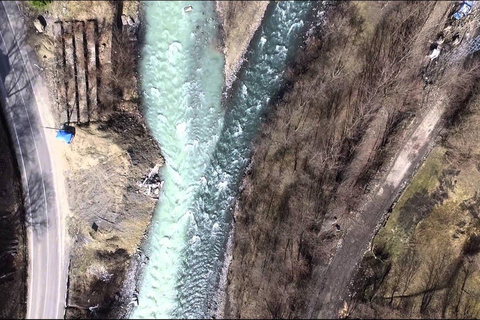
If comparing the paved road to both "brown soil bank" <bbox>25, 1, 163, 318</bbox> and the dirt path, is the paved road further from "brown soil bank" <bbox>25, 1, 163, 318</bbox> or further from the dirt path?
the dirt path

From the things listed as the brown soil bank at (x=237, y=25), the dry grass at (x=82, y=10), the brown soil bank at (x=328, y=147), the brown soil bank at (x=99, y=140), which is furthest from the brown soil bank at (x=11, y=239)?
the brown soil bank at (x=237, y=25)

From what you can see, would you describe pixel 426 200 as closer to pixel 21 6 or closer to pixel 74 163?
pixel 74 163

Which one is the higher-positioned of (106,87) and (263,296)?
(106,87)

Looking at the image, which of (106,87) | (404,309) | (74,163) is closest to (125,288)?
(74,163)

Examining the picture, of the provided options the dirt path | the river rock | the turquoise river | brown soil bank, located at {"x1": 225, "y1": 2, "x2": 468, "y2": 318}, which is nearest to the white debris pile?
the turquoise river

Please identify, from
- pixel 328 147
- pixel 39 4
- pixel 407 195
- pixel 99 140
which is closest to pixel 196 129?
pixel 99 140

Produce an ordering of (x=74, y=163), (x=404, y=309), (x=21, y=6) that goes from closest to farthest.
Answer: (x=21, y=6) → (x=74, y=163) → (x=404, y=309)
